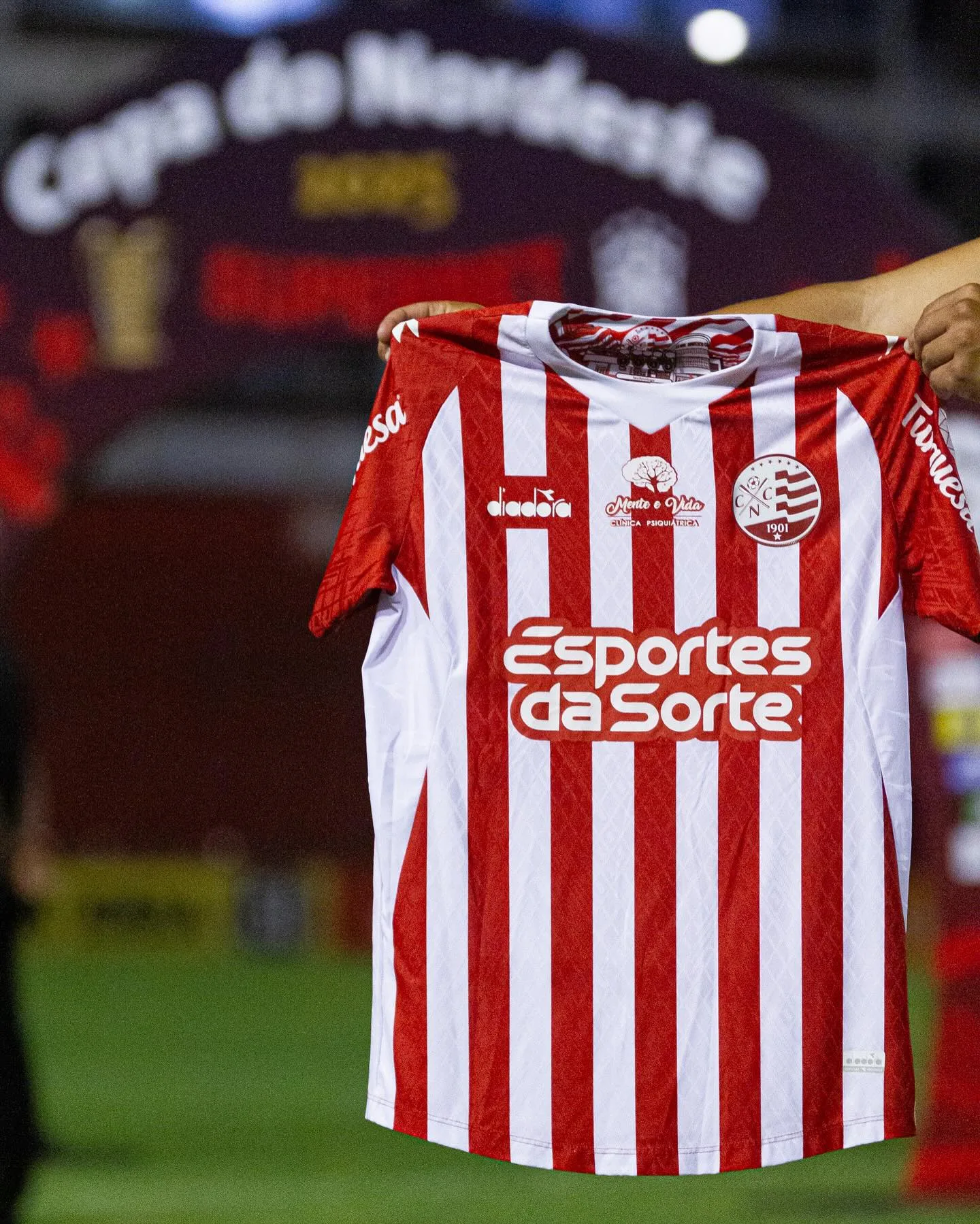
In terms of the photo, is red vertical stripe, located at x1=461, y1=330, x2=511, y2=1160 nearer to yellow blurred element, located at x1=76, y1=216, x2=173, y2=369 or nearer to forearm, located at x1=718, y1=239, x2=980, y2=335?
forearm, located at x1=718, y1=239, x2=980, y2=335

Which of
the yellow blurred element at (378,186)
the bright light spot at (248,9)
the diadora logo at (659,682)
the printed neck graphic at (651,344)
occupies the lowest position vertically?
the diadora logo at (659,682)

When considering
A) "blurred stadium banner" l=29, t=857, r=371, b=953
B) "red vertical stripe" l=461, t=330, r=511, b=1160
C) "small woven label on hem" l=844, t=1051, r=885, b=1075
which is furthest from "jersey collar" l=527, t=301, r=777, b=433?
"blurred stadium banner" l=29, t=857, r=371, b=953

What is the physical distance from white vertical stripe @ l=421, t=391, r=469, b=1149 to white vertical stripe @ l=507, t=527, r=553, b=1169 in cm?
6

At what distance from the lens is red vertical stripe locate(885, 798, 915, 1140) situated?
2.17m

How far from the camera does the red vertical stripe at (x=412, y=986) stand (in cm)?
216

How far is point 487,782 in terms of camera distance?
2.18 m

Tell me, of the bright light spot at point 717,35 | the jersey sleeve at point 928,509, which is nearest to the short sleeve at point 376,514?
the jersey sleeve at point 928,509

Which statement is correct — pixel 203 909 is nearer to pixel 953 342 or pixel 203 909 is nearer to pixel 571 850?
pixel 571 850

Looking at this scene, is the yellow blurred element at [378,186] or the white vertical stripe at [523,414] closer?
the white vertical stripe at [523,414]

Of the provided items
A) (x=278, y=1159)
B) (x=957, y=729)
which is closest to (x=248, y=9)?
(x=278, y=1159)

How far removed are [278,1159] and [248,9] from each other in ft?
23.4

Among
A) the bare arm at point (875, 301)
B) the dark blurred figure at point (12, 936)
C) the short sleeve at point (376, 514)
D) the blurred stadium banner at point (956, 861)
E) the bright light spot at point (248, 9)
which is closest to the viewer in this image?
the short sleeve at point (376, 514)

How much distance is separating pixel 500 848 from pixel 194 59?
212cm

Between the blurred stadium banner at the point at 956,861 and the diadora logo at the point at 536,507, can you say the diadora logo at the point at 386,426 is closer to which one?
Result: the diadora logo at the point at 536,507
